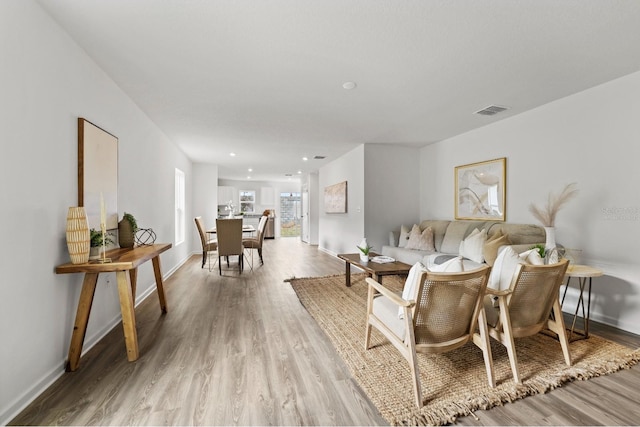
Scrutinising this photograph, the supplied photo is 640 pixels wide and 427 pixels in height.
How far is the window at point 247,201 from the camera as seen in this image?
1198 cm

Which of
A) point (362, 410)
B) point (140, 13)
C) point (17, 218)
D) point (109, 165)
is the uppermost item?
point (140, 13)

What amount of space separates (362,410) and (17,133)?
8.27 feet

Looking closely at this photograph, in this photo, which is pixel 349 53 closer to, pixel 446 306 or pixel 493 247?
pixel 446 306

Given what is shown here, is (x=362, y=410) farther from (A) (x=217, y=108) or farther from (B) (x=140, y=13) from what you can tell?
(A) (x=217, y=108)

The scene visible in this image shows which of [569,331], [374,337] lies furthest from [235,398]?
[569,331]

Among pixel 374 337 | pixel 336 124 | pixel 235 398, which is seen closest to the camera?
pixel 235 398

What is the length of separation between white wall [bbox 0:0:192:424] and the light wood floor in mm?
239

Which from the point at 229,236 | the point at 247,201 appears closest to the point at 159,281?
the point at 229,236

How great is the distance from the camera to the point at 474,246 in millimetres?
3928

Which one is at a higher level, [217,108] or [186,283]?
[217,108]

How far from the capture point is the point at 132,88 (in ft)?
9.91

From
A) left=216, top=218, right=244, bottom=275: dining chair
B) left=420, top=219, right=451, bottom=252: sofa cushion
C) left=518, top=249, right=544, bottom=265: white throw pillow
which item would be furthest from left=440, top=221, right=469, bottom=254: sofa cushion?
left=216, top=218, right=244, bottom=275: dining chair

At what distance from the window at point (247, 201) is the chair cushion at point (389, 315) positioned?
33.8ft

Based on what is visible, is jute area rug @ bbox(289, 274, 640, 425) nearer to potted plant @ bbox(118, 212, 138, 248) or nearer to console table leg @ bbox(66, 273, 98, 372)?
console table leg @ bbox(66, 273, 98, 372)
